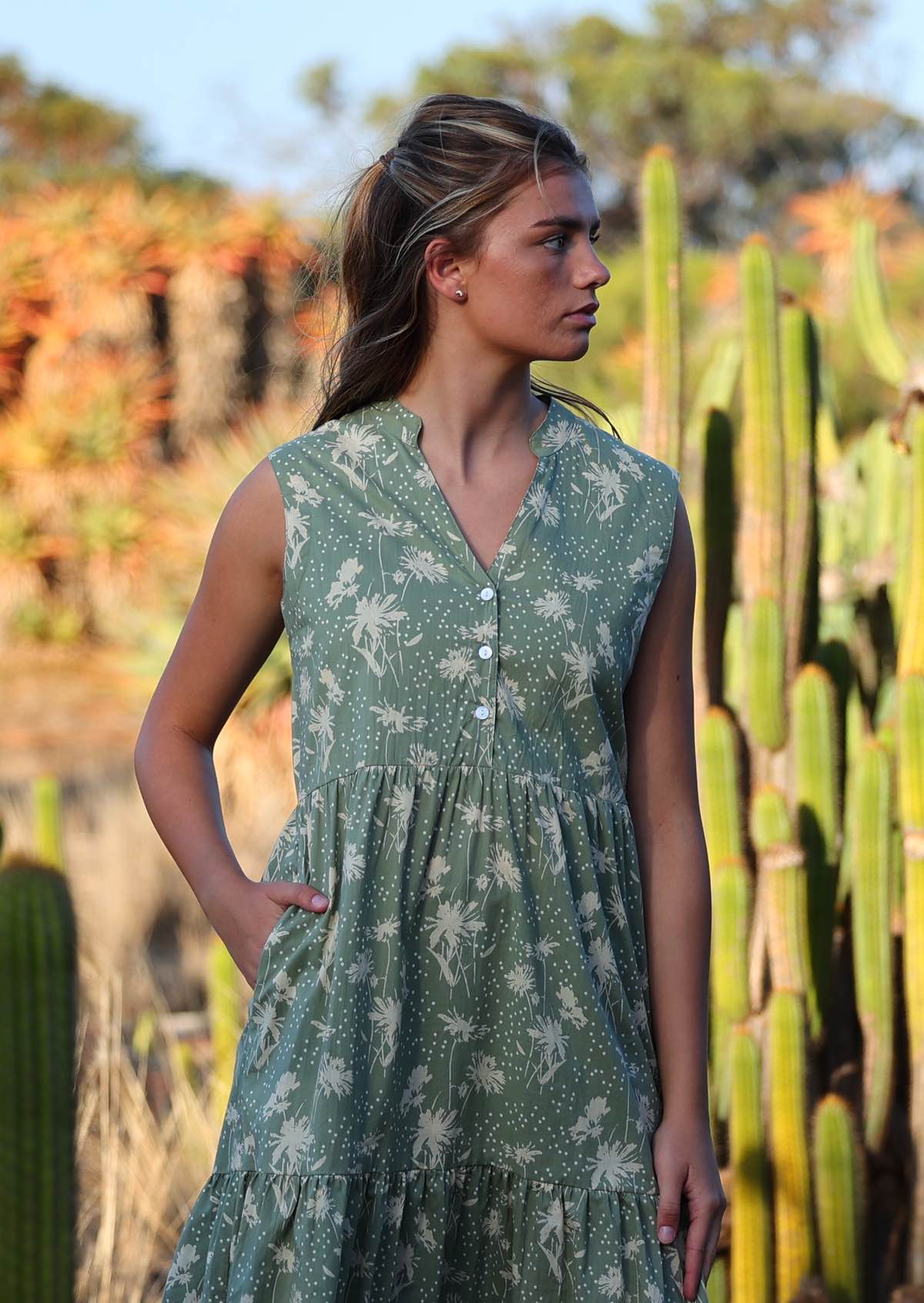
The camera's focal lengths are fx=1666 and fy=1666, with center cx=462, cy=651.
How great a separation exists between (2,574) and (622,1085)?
10861 millimetres

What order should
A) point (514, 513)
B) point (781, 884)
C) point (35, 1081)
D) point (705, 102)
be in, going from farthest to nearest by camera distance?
1. point (705, 102)
2. point (781, 884)
3. point (35, 1081)
4. point (514, 513)

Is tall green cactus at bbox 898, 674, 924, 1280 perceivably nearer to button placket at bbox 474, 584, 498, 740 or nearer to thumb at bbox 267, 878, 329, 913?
button placket at bbox 474, 584, 498, 740

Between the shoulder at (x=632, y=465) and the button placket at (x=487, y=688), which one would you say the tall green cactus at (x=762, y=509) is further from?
the button placket at (x=487, y=688)

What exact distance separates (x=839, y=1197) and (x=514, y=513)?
175 centimetres

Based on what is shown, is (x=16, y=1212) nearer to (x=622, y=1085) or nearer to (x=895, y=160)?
(x=622, y=1085)

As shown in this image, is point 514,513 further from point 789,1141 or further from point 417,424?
point 789,1141

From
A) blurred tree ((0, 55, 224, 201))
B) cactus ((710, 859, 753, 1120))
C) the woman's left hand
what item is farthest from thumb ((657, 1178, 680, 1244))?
blurred tree ((0, 55, 224, 201))

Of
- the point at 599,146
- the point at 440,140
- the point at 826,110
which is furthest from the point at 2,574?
the point at 826,110

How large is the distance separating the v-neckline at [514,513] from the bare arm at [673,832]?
0.56 feet

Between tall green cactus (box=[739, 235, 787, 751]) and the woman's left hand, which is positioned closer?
the woman's left hand

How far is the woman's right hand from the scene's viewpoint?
5.63 ft

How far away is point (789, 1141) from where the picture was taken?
9.92 ft

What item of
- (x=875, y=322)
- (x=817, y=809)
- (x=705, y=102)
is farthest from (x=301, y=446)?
(x=705, y=102)

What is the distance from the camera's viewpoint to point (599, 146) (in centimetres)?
2675
